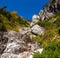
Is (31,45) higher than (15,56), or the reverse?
(31,45)

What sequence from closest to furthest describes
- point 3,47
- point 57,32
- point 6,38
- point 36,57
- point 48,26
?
point 36,57 < point 3,47 < point 6,38 < point 57,32 < point 48,26

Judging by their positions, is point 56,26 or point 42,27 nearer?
point 56,26

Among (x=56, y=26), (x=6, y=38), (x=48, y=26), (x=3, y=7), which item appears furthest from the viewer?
(x=3, y=7)

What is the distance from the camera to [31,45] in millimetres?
29891

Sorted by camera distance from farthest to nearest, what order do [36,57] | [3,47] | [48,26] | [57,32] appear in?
[48,26]
[57,32]
[3,47]
[36,57]

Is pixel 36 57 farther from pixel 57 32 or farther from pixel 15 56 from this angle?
pixel 57 32

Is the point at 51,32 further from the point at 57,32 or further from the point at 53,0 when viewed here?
the point at 53,0

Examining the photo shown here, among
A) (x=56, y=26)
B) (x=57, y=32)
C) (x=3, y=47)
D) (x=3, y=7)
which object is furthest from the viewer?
(x=3, y=7)

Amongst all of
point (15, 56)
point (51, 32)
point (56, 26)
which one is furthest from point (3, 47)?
point (56, 26)

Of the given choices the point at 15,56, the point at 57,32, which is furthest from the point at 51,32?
the point at 15,56

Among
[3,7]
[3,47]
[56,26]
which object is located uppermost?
[3,7]

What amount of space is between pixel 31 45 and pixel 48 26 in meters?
9.71

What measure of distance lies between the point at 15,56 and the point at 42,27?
16695 millimetres

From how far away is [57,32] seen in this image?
33.4 metres
